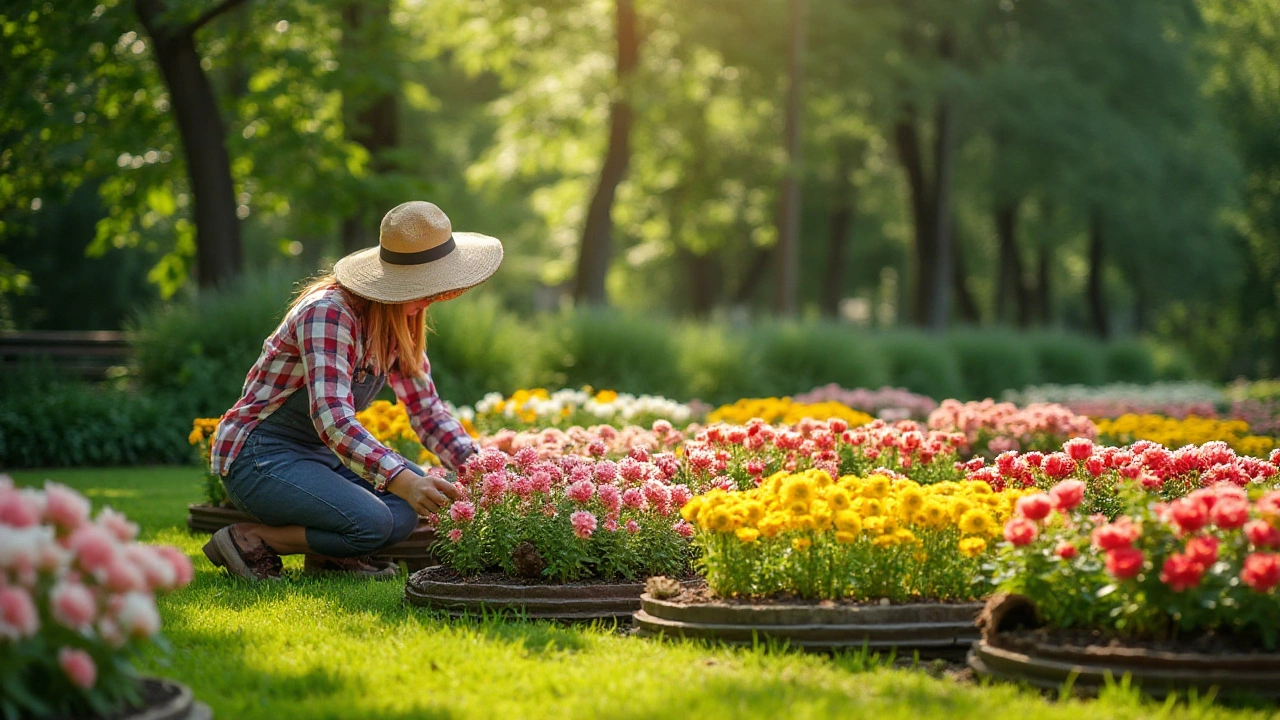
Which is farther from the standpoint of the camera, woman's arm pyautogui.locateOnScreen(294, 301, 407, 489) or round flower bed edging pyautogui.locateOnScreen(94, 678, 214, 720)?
woman's arm pyautogui.locateOnScreen(294, 301, 407, 489)

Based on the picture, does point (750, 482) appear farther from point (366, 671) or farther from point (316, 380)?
point (366, 671)

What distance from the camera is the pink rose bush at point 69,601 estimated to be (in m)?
2.87

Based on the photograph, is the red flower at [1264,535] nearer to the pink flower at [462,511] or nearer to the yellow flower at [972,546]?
the yellow flower at [972,546]

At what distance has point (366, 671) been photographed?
13.2 ft

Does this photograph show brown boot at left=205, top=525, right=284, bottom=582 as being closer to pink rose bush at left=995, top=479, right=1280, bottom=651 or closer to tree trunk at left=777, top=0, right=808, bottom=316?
pink rose bush at left=995, top=479, right=1280, bottom=651

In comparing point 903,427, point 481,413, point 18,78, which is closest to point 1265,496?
point 903,427

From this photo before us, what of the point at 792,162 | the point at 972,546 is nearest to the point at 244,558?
the point at 972,546

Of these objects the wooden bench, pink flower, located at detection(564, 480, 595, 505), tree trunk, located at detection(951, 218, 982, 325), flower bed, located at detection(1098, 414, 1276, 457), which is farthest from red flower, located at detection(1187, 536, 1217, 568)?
tree trunk, located at detection(951, 218, 982, 325)

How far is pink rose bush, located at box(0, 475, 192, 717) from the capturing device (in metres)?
2.87

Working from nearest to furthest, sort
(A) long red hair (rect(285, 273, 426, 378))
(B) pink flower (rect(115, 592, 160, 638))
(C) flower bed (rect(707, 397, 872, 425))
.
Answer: (B) pink flower (rect(115, 592, 160, 638)), (A) long red hair (rect(285, 273, 426, 378)), (C) flower bed (rect(707, 397, 872, 425))

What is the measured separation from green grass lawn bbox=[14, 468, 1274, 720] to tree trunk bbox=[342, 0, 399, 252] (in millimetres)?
13421

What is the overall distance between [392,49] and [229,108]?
2503mm

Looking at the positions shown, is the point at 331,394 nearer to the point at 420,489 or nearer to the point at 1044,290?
the point at 420,489

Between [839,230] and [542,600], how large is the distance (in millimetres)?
30285
